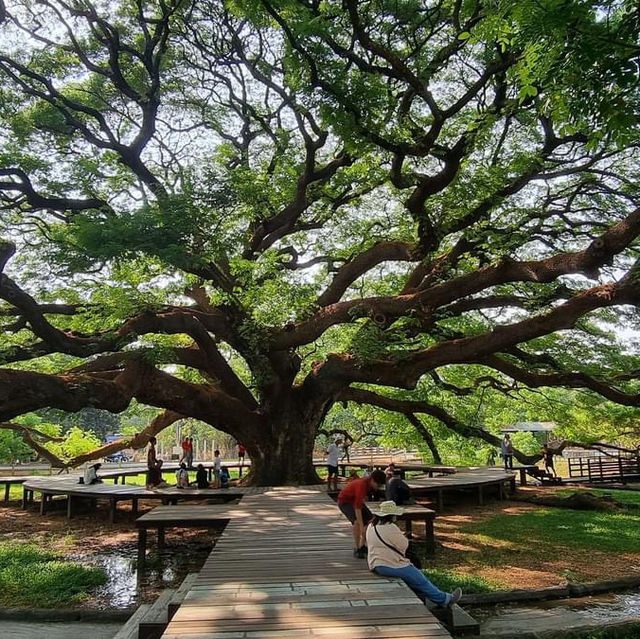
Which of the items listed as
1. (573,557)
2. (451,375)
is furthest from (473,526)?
(451,375)

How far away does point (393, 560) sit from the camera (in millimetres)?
5316

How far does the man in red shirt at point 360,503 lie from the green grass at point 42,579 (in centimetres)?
369

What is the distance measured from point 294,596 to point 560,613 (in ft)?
12.4

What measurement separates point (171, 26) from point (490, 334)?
9674mm

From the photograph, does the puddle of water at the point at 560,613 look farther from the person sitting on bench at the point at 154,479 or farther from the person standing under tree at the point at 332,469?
the person sitting on bench at the point at 154,479

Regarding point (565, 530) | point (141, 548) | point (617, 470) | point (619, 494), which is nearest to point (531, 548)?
point (565, 530)

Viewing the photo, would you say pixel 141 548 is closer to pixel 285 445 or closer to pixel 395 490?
pixel 395 490

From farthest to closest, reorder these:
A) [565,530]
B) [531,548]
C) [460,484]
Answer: [460,484], [565,530], [531,548]

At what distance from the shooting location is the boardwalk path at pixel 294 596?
393 centimetres

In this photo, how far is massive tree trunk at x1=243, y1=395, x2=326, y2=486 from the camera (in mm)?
13961

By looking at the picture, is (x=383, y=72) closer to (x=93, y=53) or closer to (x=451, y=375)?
(x=93, y=53)

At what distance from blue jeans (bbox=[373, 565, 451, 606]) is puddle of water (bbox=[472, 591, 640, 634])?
1.36 m

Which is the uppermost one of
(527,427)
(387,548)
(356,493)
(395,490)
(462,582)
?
(527,427)

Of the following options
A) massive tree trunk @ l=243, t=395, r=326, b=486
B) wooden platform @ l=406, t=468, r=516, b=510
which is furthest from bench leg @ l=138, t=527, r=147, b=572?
wooden platform @ l=406, t=468, r=516, b=510
